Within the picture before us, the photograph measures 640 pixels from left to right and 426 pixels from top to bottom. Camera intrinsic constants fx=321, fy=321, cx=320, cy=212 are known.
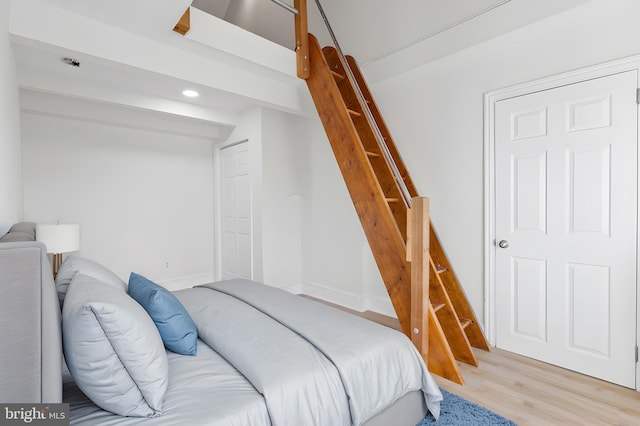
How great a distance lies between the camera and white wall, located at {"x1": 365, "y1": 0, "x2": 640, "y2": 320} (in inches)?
83.8

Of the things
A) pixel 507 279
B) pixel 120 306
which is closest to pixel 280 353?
pixel 120 306

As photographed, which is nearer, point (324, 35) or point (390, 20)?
point (390, 20)

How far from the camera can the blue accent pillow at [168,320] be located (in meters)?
1.45

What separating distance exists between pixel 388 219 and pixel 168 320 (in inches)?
60.7

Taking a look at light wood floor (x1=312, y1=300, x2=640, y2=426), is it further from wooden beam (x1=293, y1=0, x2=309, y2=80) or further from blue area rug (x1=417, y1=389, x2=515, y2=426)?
wooden beam (x1=293, y1=0, x2=309, y2=80)

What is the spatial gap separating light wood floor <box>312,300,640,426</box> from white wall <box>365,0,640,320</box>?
56 cm

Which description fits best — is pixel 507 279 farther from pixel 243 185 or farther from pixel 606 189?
pixel 243 185

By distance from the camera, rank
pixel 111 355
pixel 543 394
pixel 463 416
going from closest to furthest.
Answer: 1. pixel 111 355
2. pixel 463 416
3. pixel 543 394

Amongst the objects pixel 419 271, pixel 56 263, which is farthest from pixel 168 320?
pixel 56 263

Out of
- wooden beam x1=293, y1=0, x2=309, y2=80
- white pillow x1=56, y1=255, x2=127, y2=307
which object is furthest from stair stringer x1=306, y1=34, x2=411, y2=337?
white pillow x1=56, y1=255, x2=127, y2=307

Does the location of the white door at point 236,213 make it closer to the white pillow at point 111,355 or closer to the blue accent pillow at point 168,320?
the blue accent pillow at point 168,320

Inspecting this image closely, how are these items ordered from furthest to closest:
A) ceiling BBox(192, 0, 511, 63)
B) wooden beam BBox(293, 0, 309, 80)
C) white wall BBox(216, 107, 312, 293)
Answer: white wall BBox(216, 107, 312, 293) < wooden beam BBox(293, 0, 309, 80) < ceiling BBox(192, 0, 511, 63)

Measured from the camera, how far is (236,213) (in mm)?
4520

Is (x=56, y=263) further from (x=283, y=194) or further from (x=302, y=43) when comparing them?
(x=302, y=43)
